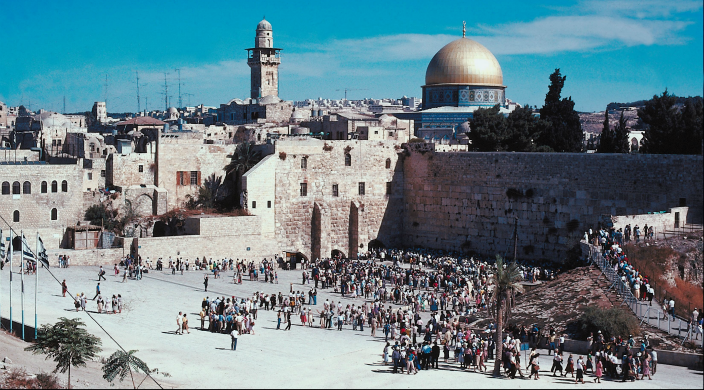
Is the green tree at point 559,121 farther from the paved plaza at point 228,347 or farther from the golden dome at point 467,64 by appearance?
the paved plaza at point 228,347

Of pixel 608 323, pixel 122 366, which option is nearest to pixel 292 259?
pixel 608 323

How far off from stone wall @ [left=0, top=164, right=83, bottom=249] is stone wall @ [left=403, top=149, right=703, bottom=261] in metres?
14.4

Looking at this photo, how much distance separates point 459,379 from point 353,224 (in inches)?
810

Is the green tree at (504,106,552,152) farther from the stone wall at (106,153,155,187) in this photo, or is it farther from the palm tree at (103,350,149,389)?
the palm tree at (103,350,149,389)

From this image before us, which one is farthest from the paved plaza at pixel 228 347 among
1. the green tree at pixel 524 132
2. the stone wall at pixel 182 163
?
the green tree at pixel 524 132

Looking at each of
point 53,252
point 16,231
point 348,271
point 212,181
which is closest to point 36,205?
point 16,231

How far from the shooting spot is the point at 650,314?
2023 cm

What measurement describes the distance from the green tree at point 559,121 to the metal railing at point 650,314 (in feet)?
56.7

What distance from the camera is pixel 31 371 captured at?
61.2 ft

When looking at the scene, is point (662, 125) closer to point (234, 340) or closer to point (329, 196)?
point (329, 196)

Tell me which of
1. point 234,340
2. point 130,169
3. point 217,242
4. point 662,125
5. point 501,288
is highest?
point 662,125

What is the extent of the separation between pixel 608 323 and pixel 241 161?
21.4 m

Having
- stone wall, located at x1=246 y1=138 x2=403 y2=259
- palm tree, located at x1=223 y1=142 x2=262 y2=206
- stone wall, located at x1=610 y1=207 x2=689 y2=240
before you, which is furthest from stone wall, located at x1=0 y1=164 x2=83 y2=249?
stone wall, located at x1=610 y1=207 x2=689 y2=240

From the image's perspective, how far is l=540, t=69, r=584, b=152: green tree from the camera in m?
40.0
